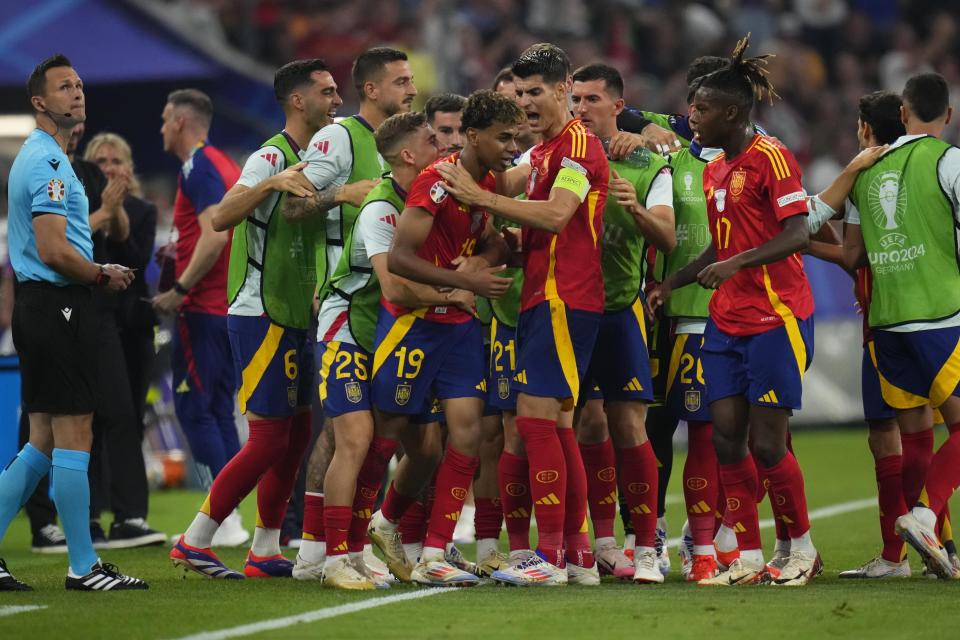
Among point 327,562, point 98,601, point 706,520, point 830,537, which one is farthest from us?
point 830,537

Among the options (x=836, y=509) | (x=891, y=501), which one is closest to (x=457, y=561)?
(x=891, y=501)

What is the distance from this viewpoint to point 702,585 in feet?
25.4

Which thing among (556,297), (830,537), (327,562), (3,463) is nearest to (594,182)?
(556,297)

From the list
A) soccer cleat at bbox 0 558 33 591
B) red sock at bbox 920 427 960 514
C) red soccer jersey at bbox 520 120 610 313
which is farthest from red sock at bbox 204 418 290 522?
red sock at bbox 920 427 960 514

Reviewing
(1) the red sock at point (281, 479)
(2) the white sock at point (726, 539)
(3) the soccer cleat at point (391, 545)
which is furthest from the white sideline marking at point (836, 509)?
(1) the red sock at point (281, 479)

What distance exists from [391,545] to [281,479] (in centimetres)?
83

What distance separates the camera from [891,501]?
8398mm

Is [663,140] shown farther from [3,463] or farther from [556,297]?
[3,463]

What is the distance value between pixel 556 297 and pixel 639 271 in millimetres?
811

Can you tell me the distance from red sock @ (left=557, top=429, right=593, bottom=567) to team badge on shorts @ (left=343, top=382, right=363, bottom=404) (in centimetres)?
99

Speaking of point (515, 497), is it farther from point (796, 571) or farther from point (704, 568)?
point (796, 571)

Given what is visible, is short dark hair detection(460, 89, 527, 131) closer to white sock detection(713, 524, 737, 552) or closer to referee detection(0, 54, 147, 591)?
referee detection(0, 54, 147, 591)

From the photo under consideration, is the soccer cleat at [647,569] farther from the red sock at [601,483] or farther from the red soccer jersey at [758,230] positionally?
the red soccer jersey at [758,230]

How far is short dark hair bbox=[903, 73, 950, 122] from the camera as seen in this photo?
8078mm
